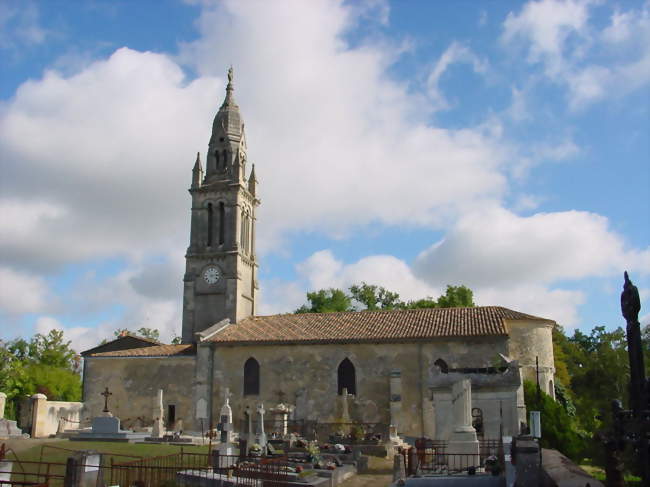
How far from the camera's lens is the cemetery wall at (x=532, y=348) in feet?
102

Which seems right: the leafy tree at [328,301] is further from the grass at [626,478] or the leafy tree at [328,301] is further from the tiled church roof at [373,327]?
the grass at [626,478]

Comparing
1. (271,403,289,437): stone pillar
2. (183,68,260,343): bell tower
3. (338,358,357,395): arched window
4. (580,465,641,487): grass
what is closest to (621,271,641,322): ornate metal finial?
(580,465,641,487): grass

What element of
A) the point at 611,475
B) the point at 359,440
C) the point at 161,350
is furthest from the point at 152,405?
the point at 611,475

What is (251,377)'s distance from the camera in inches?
1374

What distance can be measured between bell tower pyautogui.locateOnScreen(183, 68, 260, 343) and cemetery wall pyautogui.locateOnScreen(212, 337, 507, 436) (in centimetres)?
548

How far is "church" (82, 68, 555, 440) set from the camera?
Result: 3148 cm

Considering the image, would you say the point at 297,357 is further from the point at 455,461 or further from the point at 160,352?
the point at 455,461

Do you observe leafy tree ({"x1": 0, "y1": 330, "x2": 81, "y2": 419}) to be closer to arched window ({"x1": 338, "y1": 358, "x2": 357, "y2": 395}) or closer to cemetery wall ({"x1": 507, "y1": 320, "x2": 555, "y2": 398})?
arched window ({"x1": 338, "y1": 358, "x2": 357, "y2": 395})

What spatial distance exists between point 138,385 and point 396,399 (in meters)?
15.1

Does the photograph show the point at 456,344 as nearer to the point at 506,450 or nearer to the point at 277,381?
the point at 277,381

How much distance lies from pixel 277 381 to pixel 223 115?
20.4m

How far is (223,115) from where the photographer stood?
4528cm

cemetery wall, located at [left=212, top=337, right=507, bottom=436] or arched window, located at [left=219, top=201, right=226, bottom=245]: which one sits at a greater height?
arched window, located at [left=219, top=201, right=226, bottom=245]

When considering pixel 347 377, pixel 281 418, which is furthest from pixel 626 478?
pixel 347 377
